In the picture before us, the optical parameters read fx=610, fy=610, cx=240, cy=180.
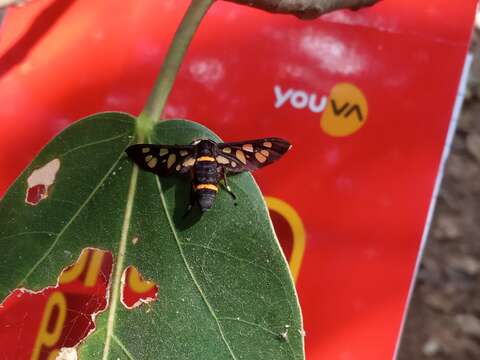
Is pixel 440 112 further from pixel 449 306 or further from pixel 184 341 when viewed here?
pixel 449 306

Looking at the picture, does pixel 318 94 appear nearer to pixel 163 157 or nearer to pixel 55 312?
pixel 163 157

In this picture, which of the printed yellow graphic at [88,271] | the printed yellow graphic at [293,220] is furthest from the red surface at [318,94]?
the printed yellow graphic at [88,271]

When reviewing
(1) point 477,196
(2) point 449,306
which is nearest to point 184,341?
(2) point 449,306

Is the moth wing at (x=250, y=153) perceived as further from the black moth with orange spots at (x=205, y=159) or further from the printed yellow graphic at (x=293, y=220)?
the printed yellow graphic at (x=293, y=220)

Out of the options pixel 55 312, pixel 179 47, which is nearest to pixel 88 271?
pixel 55 312

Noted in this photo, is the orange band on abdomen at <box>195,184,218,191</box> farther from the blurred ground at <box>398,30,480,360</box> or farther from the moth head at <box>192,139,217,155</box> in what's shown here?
the blurred ground at <box>398,30,480,360</box>

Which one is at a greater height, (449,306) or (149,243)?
(149,243)
